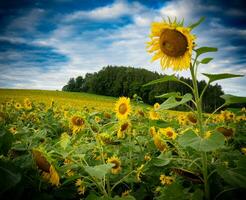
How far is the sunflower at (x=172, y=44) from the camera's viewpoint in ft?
6.16

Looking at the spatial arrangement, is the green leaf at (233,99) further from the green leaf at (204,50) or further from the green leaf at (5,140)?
the green leaf at (5,140)

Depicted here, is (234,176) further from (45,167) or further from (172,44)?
(45,167)

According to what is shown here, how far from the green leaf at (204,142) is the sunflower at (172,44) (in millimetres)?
581

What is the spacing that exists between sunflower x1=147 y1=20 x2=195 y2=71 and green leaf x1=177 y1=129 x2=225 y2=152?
1.90 feet

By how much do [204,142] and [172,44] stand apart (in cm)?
87

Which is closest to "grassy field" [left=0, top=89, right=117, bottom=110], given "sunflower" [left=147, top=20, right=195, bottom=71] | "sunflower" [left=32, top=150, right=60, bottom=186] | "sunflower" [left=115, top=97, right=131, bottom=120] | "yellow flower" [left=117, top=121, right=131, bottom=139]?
"sunflower" [left=115, top=97, right=131, bottom=120]

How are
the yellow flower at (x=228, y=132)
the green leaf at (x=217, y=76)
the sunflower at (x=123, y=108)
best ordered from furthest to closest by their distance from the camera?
the sunflower at (x=123, y=108), the yellow flower at (x=228, y=132), the green leaf at (x=217, y=76)

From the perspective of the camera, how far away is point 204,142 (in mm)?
1504

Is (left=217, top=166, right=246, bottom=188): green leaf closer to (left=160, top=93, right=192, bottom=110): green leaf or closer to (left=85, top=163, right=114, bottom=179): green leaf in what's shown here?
(left=160, top=93, right=192, bottom=110): green leaf

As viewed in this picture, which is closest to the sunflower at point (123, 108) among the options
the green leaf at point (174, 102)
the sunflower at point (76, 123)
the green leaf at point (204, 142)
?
the sunflower at point (76, 123)

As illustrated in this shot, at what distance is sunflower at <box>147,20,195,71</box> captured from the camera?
73.9 inches

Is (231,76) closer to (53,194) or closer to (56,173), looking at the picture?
(56,173)

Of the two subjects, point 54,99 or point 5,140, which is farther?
point 54,99

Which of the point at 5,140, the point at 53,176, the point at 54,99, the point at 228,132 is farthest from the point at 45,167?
the point at 54,99
